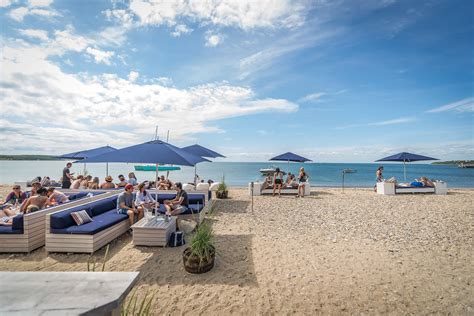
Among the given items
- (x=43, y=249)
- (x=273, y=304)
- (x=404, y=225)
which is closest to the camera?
(x=273, y=304)

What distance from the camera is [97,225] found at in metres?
4.63

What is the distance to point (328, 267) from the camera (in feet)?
12.7

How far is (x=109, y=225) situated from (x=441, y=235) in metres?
7.63

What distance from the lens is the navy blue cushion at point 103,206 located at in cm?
551

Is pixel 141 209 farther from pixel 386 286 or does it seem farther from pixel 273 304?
pixel 386 286

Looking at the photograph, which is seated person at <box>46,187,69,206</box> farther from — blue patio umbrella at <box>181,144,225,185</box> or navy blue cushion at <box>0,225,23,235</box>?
blue patio umbrella at <box>181,144,225,185</box>

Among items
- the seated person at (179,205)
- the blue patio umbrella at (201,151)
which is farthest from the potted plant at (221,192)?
the seated person at (179,205)

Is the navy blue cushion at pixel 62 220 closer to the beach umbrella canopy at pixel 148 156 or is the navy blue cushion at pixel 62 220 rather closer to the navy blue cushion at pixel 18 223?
the navy blue cushion at pixel 18 223

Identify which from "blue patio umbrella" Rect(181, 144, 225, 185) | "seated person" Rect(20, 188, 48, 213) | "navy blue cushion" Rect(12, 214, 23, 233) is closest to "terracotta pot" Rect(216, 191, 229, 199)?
"blue patio umbrella" Rect(181, 144, 225, 185)

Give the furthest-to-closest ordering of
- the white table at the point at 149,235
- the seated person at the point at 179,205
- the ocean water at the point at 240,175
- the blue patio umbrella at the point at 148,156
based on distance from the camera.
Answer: the ocean water at the point at 240,175, the seated person at the point at 179,205, the blue patio umbrella at the point at 148,156, the white table at the point at 149,235

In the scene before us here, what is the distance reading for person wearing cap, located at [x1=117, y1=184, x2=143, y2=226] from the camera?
18.5ft

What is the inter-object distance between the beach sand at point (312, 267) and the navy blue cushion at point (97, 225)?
433 mm

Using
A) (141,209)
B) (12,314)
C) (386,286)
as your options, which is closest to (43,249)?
(141,209)

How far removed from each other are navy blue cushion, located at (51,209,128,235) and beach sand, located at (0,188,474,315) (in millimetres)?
433
